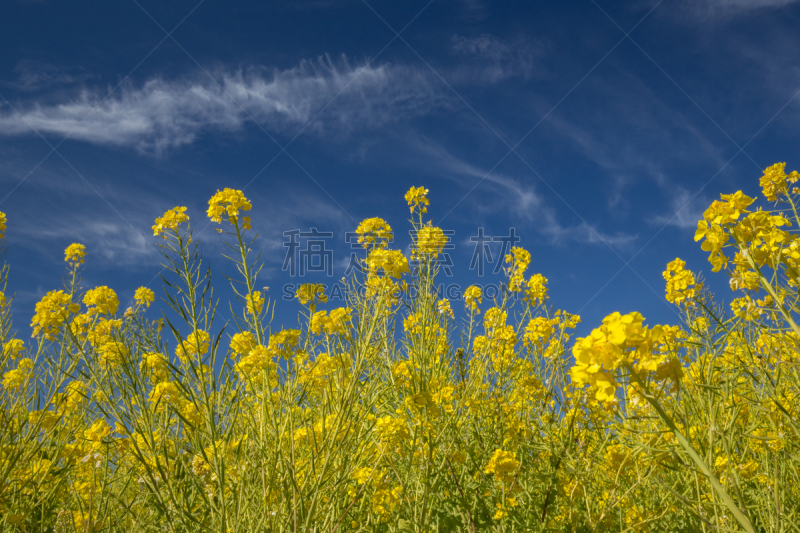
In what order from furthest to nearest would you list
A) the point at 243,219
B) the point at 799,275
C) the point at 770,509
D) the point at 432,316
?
the point at 432,316 < the point at 243,219 < the point at 770,509 < the point at 799,275

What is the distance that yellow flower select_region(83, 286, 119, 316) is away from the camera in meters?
2.81

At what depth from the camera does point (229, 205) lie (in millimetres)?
2025

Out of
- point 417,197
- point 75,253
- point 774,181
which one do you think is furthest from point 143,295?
point 774,181

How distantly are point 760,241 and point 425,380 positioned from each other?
143 cm

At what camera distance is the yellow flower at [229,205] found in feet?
6.59

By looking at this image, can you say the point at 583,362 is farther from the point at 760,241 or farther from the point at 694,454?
the point at 760,241

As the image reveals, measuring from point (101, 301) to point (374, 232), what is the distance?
2032 millimetres

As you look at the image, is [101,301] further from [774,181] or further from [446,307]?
[774,181]

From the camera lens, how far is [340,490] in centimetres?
159

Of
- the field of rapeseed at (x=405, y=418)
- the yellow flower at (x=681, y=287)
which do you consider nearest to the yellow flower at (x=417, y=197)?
the field of rapeseed at (x=405, y=418)

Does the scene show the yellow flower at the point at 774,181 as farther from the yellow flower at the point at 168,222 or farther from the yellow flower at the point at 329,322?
the yellow flower at the point at 168,222

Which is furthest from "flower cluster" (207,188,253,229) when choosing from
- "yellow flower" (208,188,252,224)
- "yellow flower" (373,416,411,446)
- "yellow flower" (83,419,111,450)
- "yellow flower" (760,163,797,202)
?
"yellow flower" (760,163,797,202)

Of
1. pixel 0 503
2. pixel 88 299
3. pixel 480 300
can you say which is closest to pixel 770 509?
pixel 480 300

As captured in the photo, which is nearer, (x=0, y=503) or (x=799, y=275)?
(x=799, y=275)
